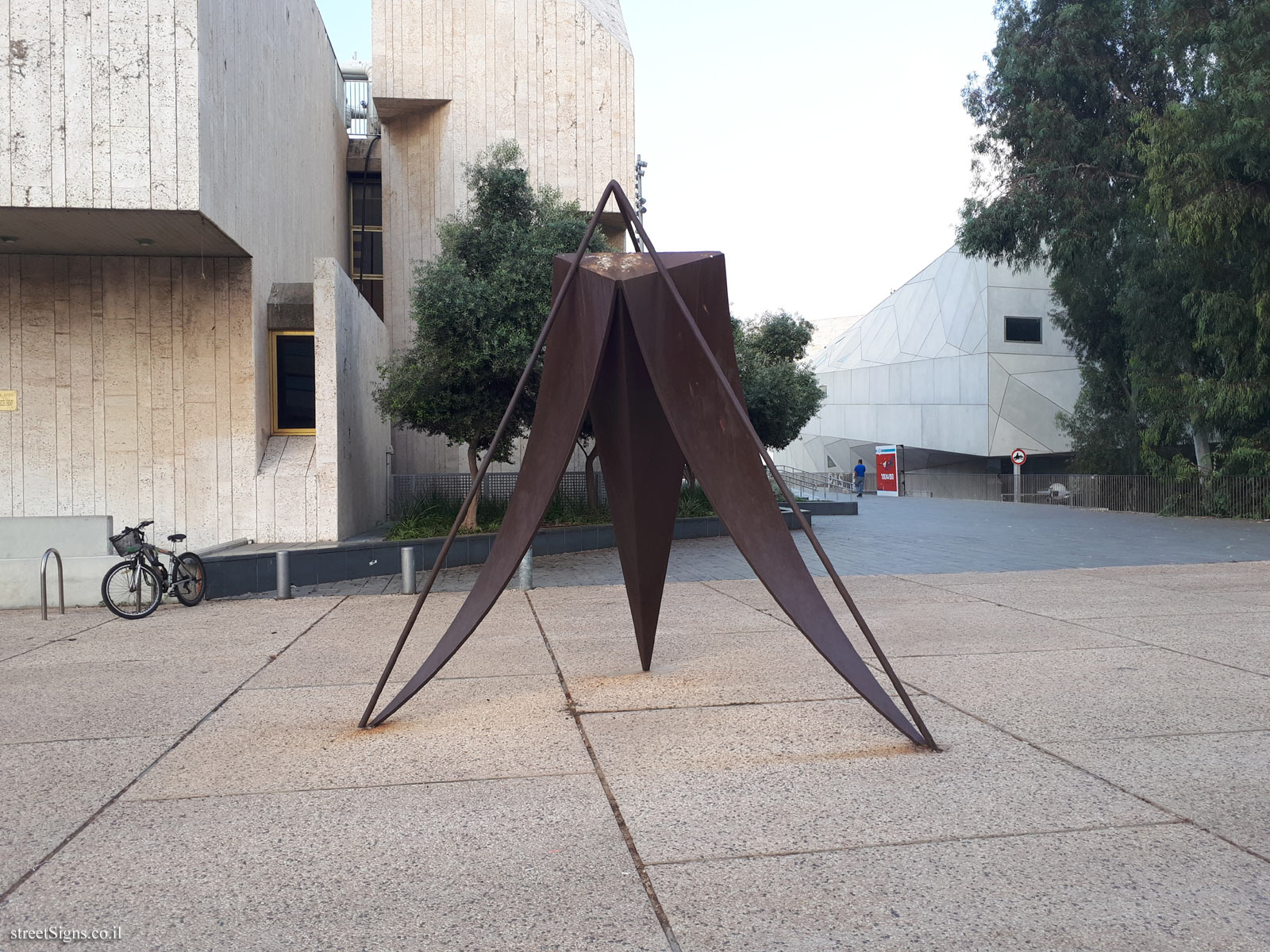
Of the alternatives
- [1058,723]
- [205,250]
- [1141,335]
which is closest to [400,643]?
[1058,723]

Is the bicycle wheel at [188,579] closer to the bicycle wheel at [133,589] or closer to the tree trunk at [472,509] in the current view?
the bicycle wheel at [133,589]

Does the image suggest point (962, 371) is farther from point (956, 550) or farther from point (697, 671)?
point (697, 671)

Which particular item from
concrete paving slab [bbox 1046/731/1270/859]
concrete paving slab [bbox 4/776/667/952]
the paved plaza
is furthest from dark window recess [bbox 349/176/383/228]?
concrete paving slab [bbox 1046/731/1270/859]

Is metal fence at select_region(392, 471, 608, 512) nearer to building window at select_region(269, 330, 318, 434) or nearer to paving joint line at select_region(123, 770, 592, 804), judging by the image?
building window at select_region(269, 330, 318, 434)

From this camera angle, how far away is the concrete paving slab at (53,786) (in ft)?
12.2

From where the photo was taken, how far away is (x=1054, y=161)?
88.4 feet

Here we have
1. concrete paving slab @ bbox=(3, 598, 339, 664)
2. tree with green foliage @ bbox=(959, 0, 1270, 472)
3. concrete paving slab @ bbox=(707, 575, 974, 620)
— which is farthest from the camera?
tree with green foliage @ bbox=(959, 0, 1270, 472)

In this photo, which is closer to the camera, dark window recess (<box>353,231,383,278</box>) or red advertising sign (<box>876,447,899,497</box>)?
dark window recess (<box>353,231,383,278</box>)

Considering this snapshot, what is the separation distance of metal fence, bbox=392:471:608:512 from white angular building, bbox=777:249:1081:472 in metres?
24.8

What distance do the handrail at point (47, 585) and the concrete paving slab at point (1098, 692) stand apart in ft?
27.1

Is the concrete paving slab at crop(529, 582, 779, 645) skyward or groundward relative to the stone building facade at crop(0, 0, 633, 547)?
groundward

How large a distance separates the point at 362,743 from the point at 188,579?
23.1ft

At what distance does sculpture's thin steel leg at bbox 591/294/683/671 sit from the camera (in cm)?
611

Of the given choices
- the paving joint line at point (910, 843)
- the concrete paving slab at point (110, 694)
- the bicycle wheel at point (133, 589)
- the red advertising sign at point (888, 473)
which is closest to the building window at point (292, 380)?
the bicycle wheel at point (133, 589)
